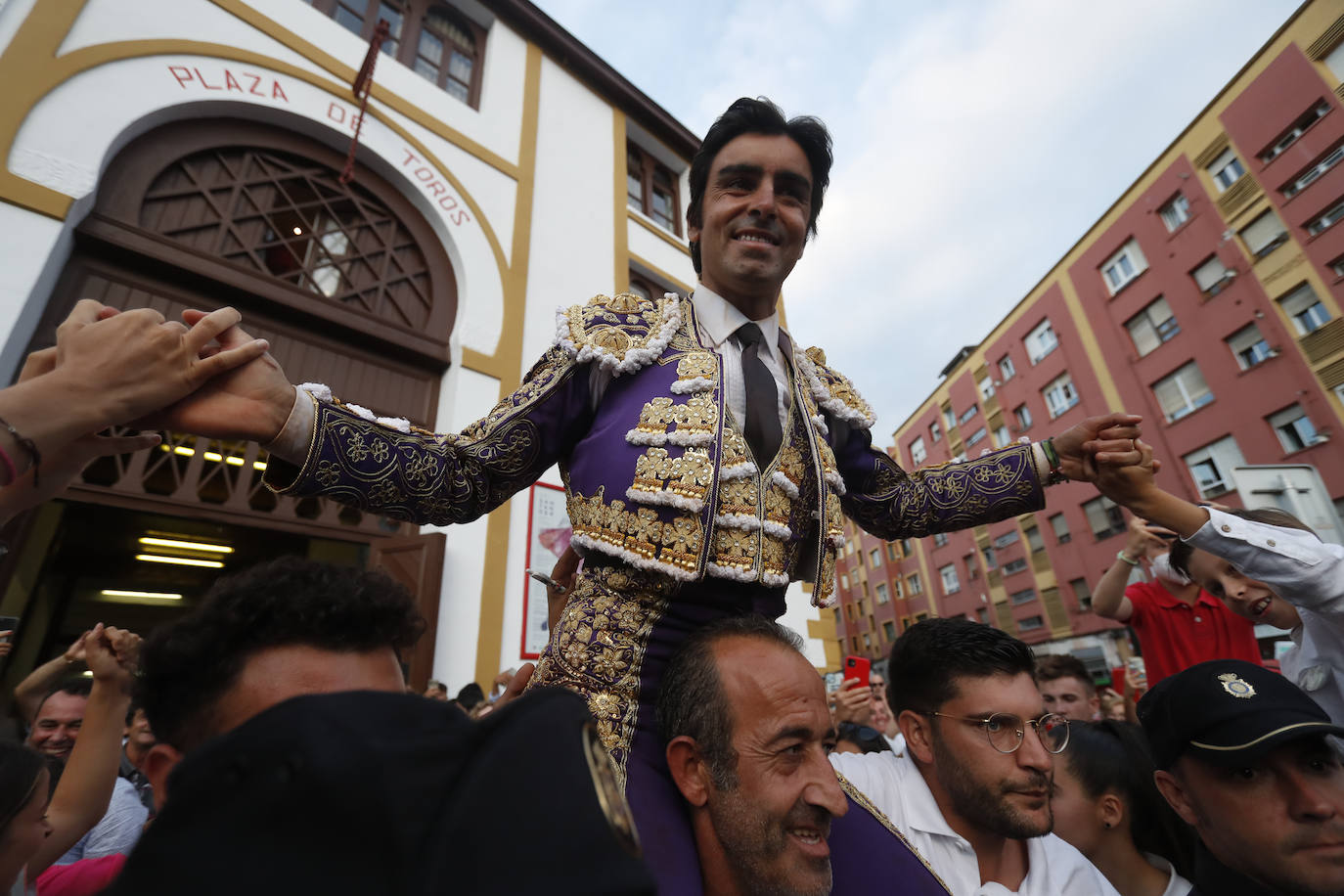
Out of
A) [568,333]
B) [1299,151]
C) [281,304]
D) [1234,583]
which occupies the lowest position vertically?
[1234,583]

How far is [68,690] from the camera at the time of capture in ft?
10.6

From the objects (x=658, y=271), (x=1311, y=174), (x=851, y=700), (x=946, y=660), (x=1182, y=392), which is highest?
(x=1311, y=174)

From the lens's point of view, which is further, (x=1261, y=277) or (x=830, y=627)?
(x=1261, y=277)

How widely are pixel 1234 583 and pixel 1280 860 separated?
1399 millimetres

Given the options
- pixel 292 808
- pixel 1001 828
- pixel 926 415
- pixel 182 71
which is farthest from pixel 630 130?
pixel 926 415

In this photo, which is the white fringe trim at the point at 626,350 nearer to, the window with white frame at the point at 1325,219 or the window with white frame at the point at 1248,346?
the window with white frame at the point at 1325,219

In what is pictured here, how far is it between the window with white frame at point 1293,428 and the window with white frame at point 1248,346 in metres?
1.53

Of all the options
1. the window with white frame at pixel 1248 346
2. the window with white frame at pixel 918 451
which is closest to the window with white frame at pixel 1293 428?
the window with white frame at pixel 1248 346

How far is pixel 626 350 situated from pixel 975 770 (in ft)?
6.24

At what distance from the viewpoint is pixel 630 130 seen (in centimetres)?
1121

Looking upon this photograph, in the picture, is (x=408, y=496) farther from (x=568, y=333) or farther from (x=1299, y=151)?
(x=1299, y=151)

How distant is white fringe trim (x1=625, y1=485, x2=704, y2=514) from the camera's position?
147 cm

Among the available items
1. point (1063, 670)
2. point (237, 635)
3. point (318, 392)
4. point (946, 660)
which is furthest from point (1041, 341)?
point (237, 635)

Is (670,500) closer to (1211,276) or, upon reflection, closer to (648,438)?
(648,438)
